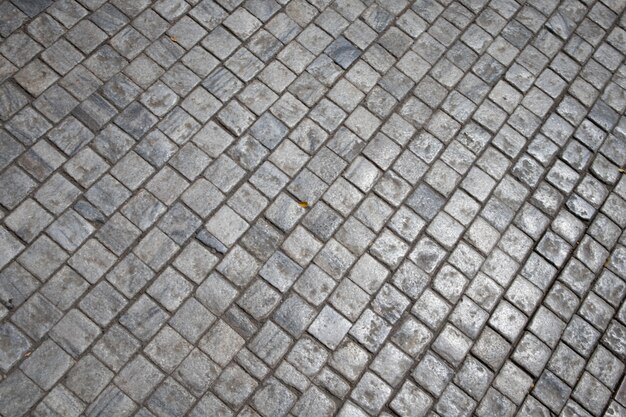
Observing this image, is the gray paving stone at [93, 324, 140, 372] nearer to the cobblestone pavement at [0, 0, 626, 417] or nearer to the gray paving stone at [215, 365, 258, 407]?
the cobblestone pavement at [0, 0, 626, 417]

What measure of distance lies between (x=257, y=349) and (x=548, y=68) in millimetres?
3440

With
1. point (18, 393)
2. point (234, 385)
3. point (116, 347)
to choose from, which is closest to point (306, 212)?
point (234, 385)

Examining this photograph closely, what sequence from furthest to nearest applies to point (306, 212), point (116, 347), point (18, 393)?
point (306, 212) → point (116, 347) → point (18, 393)

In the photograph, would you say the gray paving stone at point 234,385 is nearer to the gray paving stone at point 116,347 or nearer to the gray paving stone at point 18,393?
the gray paving stone at point 116,347

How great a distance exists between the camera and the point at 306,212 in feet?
14.8

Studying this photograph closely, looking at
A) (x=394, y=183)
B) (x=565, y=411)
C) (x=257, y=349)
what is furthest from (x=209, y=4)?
(x=565, y=411)

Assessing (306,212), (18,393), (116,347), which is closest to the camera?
(18,393)

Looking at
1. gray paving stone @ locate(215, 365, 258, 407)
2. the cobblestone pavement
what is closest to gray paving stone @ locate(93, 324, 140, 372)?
the cobblestone pavement

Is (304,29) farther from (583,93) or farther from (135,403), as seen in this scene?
(135,403)

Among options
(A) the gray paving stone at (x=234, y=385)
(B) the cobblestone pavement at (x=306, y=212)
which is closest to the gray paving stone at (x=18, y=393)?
(B) the cobblestone pavement at (x=306, y=212)

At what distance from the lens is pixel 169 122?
4.65 meters

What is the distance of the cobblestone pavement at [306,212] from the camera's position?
4.03m

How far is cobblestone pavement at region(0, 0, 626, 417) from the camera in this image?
4027 mm

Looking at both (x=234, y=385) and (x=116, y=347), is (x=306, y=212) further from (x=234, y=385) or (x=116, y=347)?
(x=116, y=347)
